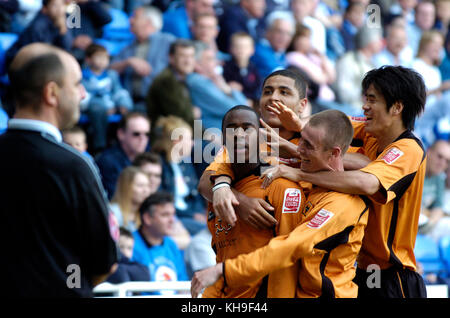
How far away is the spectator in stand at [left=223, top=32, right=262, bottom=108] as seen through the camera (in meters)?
8.69

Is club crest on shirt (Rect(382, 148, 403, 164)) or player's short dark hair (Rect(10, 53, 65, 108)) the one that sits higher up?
player's short dark hair (Rect(10, 53, 65, 108))

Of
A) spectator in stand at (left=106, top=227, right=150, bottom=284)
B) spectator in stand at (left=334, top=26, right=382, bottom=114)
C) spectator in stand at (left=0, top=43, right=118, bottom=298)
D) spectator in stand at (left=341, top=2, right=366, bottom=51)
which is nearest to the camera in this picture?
spectator in stand at (left=0, top=43, right=118, bottom=298)

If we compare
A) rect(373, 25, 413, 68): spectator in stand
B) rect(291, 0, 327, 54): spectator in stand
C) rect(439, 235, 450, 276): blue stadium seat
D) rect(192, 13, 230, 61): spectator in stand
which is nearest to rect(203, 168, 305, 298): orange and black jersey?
rect(192, 13, 230, 61): spectator in stand

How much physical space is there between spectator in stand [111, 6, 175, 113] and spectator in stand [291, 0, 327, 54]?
100 inches

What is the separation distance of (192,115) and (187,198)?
1068mm

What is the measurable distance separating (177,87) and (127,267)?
255cm

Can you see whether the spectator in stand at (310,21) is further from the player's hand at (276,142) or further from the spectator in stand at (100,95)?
the player's hand at (276,142)

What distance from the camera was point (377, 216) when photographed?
3.78m

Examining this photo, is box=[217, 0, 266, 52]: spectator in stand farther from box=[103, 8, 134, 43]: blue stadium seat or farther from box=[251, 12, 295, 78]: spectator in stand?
box=[103, 8, 134, 43]: blue stadium seat

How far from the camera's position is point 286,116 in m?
3.79

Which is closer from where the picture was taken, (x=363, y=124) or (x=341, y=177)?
(x=341, y=177)

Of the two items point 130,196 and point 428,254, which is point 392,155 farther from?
point 428,254
